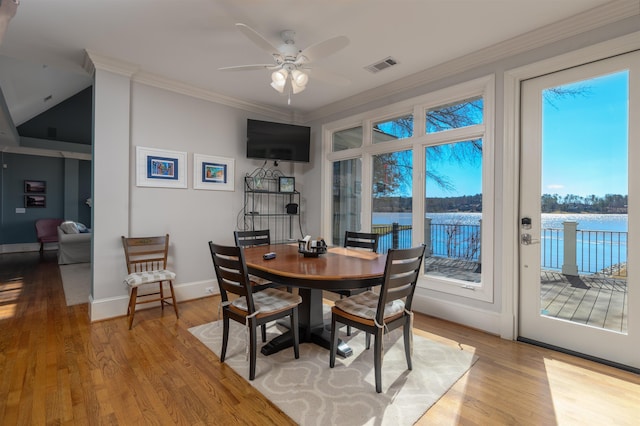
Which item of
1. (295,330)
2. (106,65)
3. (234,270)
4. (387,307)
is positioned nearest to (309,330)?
(295,330)

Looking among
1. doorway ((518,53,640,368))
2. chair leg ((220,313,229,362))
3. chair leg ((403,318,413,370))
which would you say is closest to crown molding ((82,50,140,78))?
chair leg ((220,313,229,362))

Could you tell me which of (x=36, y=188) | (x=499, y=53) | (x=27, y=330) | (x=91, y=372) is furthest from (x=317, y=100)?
(x=36, y=188)

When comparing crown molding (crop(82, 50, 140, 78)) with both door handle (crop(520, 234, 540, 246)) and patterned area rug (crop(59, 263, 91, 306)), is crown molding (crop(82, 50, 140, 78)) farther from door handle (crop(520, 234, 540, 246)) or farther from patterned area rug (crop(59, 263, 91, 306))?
door handle (crop(520, 234, 540, 246))

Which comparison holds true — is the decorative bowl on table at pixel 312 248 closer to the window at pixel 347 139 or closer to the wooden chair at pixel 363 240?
the wooden chair at pixel 363 240

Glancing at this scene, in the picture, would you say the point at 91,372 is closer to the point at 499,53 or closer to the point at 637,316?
the point at 637,316

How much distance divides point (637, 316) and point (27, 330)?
17.3 feet

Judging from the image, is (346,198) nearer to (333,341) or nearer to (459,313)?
(459,313)

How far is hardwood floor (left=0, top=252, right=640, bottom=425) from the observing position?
68.4 inches

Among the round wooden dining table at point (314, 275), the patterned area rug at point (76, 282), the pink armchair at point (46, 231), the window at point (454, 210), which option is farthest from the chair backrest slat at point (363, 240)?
the pink armchair at point (46, 231)

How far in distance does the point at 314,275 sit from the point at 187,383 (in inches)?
46.5

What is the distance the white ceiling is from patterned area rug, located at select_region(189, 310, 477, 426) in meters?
Result: 2.76

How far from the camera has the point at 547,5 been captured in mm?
2252

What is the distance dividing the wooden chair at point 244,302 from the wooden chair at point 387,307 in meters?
0.39

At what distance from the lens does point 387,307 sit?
213 cm
